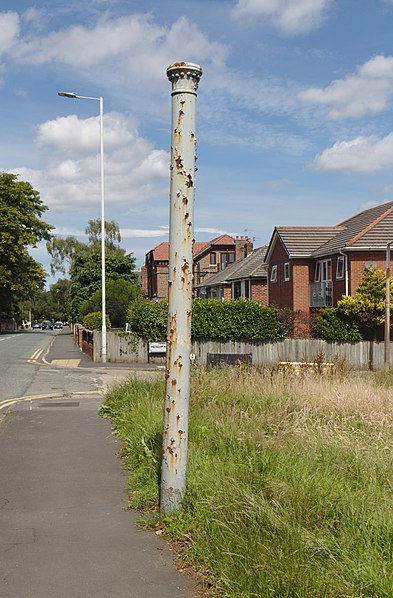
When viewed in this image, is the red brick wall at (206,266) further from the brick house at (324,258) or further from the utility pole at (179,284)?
the utility pole at (179,284)

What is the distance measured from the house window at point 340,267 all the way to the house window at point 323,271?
102 centimetres

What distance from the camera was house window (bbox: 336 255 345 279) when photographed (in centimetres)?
3628

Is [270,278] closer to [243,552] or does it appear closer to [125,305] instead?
[125,305]

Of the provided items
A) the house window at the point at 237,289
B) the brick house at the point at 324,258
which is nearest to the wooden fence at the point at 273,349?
the brick house at the point at 324,258

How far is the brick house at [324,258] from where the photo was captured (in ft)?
117

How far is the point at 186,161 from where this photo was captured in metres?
6.16

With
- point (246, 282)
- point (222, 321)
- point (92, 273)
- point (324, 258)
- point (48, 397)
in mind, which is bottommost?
point (48, 397)

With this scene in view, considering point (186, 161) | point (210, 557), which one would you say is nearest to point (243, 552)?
point (210, 557)

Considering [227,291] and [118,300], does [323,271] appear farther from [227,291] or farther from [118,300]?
[227,291]

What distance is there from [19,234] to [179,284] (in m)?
59.4

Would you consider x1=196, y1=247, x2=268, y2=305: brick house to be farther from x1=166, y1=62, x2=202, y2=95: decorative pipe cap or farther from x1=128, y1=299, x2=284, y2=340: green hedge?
x1=166, y1=62, x2=202, y2=95: decorative pipe cap

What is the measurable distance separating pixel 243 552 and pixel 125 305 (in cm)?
4678

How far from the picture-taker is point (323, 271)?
39188 mm

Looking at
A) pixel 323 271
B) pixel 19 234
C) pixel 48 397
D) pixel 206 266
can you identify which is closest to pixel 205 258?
pixel 206 266
